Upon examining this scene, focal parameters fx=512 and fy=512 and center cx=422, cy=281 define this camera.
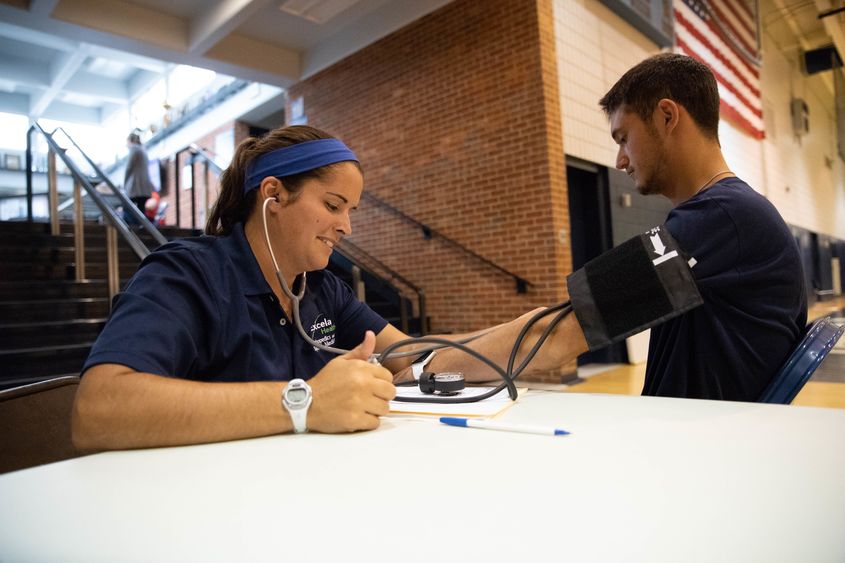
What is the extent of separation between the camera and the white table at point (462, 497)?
393 mm

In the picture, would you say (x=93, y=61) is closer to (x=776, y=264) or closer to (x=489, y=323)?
(x=489, y=323)

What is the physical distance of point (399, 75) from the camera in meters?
5.65

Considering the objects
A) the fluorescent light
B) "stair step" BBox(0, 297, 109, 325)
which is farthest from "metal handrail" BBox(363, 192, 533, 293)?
"stair step" BBox(0, 297, 109, 325)

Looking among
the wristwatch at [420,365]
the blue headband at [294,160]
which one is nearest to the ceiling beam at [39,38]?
the blue headband at [294,160]

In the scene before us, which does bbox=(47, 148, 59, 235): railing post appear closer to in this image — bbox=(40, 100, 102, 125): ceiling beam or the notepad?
the notepad

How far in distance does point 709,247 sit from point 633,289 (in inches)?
6.8

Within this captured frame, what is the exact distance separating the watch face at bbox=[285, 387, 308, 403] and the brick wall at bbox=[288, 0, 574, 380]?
397 centimetres

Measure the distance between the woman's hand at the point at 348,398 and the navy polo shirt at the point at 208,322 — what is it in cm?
26

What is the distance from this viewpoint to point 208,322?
3.22 feet

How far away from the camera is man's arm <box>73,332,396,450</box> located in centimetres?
72

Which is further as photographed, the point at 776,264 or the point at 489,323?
the point at 489,323

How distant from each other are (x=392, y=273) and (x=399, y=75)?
7.19 feet

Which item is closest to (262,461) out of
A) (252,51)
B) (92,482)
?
(92,482)

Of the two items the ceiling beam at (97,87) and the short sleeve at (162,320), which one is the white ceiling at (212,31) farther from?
the short sleeve at (162,320)
